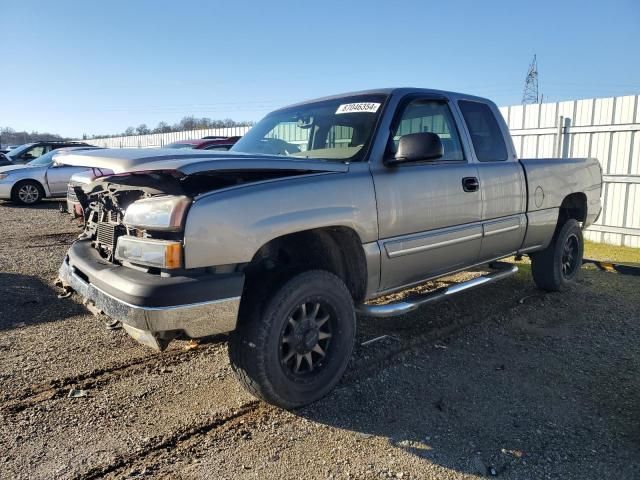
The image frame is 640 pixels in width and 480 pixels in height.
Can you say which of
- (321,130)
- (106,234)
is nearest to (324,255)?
(321,130)

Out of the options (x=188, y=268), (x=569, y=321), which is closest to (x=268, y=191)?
(x=188, y=268)

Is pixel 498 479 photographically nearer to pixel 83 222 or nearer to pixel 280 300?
pixel 280 300

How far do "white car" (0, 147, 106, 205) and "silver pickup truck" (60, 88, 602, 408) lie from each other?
10870 millimetres

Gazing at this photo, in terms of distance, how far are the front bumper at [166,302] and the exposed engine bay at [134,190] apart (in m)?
0.25

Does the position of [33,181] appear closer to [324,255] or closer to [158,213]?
[324,255]

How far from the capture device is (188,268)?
2684 millimetres

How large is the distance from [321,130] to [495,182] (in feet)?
5.49

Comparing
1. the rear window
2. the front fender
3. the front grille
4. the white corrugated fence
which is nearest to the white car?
the front grille

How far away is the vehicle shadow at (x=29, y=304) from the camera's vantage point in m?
4.68

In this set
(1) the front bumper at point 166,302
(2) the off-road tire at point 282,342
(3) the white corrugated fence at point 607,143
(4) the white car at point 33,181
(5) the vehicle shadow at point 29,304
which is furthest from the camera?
(4) the white car at point 33,181

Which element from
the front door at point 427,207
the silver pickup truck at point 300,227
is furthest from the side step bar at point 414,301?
the front door at point 427,207

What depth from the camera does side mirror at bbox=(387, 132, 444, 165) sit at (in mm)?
3457

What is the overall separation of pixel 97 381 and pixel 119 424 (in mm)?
649

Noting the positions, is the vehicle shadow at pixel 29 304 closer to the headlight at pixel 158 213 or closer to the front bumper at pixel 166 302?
the front bumper at pixel 166 302
